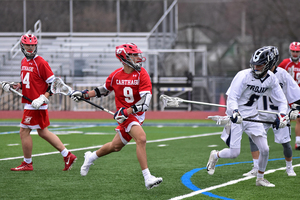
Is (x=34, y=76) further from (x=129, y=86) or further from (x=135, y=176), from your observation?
(x=135, y=176)

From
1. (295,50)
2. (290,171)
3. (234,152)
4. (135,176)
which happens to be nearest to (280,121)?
(234,152)

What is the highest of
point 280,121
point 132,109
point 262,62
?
point 262,62

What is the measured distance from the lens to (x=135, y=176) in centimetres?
733

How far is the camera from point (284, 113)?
6562 mm

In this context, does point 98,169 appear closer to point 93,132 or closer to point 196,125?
point 93,132

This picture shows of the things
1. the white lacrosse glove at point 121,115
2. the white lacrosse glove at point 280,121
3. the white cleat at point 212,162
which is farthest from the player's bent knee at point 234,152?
the white lacrosse glove at point 121,115

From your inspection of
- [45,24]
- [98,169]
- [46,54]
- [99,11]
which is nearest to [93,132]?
[98,169]

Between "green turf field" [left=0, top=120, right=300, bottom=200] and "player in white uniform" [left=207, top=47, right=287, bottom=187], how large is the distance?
0.50 meters

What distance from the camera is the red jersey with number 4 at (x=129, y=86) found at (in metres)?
6.45

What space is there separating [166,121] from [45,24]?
50.3 ft

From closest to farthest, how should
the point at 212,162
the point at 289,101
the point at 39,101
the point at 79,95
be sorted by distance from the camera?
the point at 79,95 < the point at 212,162 < the point at 289,101 < the point at 39,101

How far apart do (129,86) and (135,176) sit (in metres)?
1.53

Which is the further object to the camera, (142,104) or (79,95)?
(79,95)

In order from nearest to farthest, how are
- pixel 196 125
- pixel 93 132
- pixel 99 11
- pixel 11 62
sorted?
pixel 93 132 < pixel 196 125 < pixel 11 62 < pixel 99 11
